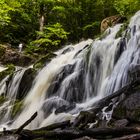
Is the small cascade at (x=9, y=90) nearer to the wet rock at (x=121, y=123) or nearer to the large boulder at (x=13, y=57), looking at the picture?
the large boulder at (x=13, y=57)

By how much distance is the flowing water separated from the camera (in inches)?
374

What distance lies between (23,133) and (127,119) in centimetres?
166

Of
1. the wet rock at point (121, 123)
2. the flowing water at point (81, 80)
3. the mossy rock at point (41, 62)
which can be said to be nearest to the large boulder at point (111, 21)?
the flowing water at point (81, 80)

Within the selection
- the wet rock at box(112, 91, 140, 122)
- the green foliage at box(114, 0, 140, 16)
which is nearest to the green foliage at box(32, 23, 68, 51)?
the green foliage at box(114, 0, 140, 16)

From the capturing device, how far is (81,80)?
1091 cm

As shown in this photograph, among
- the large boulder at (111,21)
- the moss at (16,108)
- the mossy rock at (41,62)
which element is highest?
the large boulder at (111,21)

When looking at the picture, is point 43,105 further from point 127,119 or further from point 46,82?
point 127,119

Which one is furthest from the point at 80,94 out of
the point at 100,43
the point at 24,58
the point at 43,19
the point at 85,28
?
the point at 43,19

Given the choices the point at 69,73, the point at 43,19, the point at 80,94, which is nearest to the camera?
the point at 80,94

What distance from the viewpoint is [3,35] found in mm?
21516

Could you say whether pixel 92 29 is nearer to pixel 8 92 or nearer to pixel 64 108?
pixel 8 92

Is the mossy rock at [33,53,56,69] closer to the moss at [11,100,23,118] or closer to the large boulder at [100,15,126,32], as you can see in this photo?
the moss at [11,100,23,118]

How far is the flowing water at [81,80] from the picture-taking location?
949 centimetres

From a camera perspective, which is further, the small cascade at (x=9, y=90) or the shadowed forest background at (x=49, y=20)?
the shadowed forest background at (x=49, y=20)
